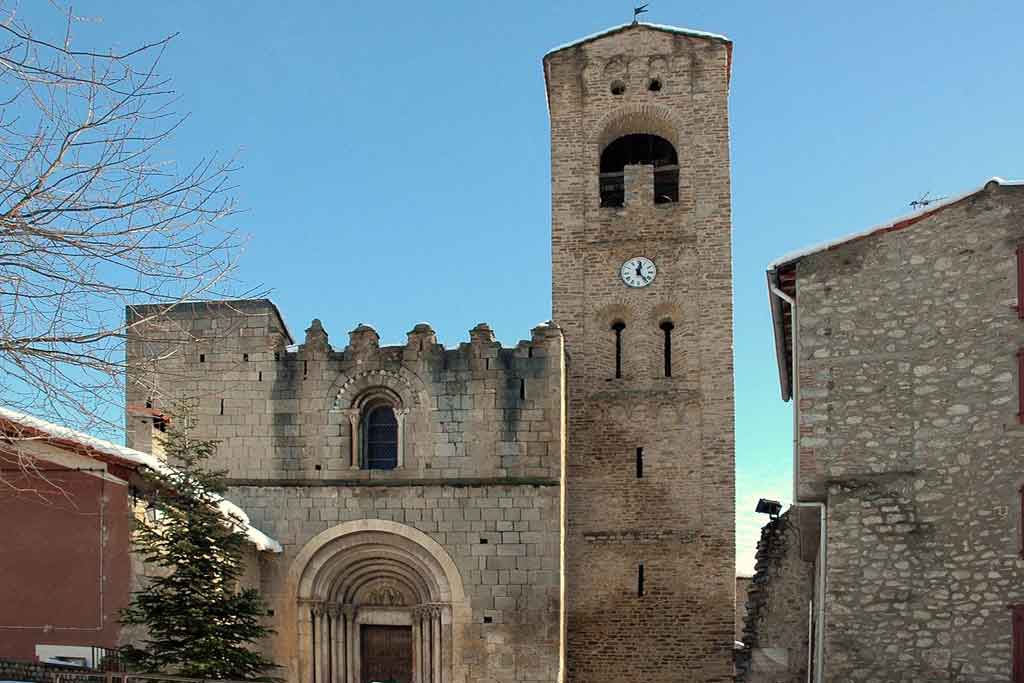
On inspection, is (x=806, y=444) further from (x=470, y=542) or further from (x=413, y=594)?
(x=413, y=594)

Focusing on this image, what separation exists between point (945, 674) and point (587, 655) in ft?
32.1

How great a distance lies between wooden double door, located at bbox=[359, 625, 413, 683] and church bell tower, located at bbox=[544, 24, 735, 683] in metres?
3.75

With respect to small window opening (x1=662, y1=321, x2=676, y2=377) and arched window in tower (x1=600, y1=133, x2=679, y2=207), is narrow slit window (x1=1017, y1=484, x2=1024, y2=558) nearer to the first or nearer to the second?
small window opening (x1=662, y1=321, x2=676, y2=377)

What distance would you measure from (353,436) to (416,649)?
3.72m

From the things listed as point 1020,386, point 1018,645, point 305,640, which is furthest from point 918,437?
point 305,640

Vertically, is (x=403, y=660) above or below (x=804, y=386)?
below

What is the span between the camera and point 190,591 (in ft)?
48.1

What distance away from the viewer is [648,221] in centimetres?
2278

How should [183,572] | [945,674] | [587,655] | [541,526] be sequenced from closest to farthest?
[945,674], [183,572], [541,526], [587,655]

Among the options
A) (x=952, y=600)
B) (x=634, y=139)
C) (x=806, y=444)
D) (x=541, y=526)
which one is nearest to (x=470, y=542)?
(x=541, y=526)

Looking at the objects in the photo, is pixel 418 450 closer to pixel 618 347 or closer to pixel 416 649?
pixel 416 649

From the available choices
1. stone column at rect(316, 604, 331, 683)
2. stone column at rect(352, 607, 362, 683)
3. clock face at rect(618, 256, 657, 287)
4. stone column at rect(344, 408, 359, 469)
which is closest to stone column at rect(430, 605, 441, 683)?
stone column at rect(352, 607, 362, 683)

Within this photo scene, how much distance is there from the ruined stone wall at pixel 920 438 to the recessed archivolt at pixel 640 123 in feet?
33.3

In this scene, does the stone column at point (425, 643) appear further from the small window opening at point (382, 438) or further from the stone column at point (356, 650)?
the small window opening at point (382, 438)
